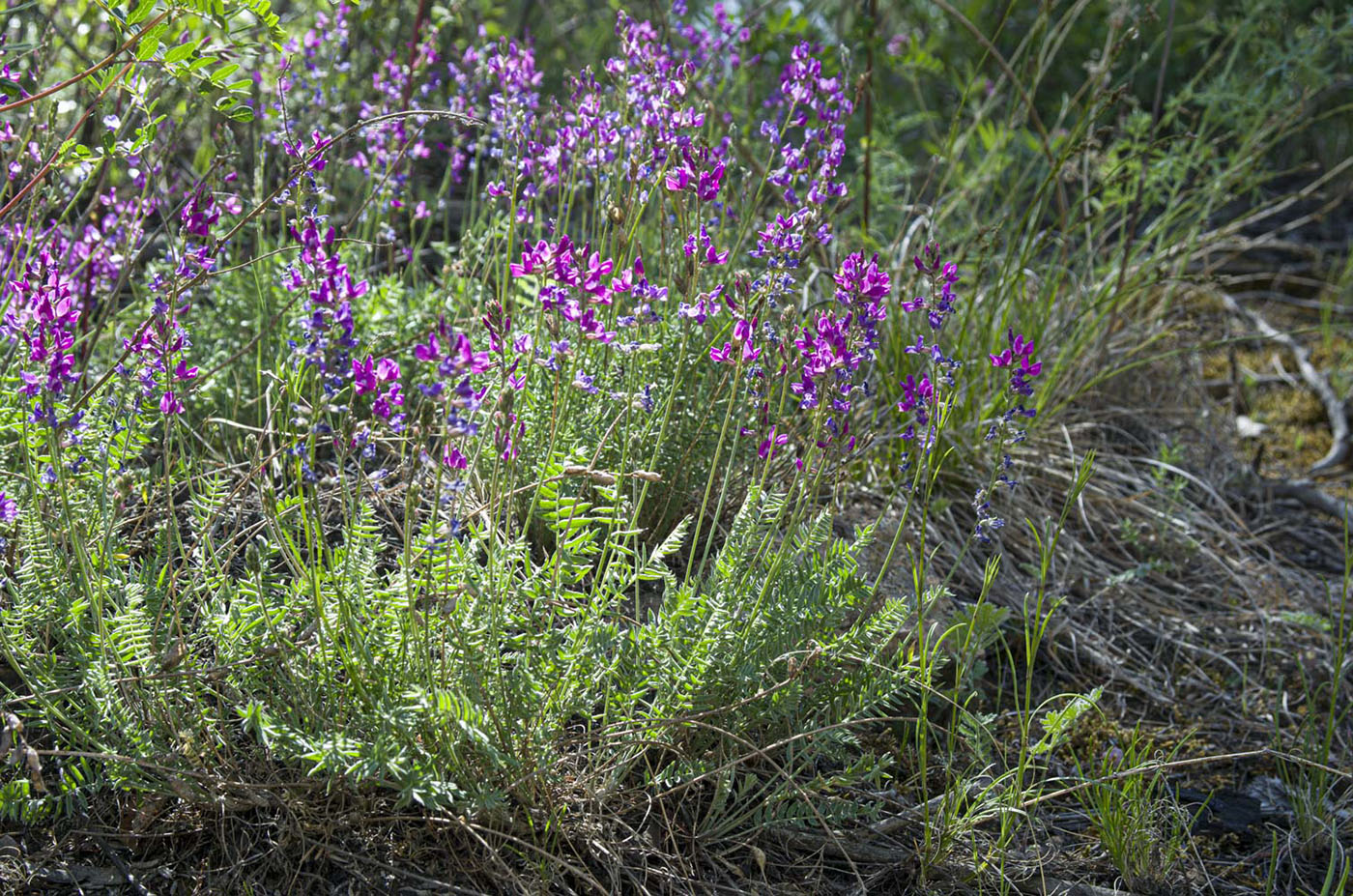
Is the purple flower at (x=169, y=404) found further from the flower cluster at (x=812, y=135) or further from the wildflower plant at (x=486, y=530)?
the flower cluster at (x=812, y=135)

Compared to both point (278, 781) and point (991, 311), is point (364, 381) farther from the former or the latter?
point (991, 311)

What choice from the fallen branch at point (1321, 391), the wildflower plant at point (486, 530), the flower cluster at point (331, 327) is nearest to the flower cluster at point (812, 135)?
the wildflower plant at point (486, 530)

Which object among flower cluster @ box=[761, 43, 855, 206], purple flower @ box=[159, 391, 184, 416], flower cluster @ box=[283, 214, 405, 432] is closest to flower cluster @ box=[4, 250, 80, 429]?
purple flower @ box=[159, 391, 184, 416]

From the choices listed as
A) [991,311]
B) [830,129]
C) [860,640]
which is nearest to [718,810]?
[860,640]

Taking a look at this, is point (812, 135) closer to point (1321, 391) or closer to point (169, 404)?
point (169, 404)

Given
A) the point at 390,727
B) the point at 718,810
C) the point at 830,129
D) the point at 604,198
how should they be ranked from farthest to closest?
the point at 604,198
the point at 830,129
the point at 718,810
the point at 390,727

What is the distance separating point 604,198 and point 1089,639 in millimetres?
1448

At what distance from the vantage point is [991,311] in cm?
298

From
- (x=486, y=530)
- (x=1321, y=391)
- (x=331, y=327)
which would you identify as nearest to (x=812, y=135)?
(x=486, y=530)

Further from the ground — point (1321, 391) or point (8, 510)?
point (8, 510)

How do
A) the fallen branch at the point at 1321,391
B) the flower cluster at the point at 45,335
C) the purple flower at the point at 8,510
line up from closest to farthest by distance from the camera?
the flower cluster at the point at 45,335, the purple flower at the point at 8,510, the fallen branch at the point at 1321,391

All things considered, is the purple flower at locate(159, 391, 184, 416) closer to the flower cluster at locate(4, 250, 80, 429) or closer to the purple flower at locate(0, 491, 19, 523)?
the flower cluster at locate(4, 250, 80, 429)

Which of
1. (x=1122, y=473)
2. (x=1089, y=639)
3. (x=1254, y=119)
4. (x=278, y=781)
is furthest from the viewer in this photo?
(x=1254, y=119)

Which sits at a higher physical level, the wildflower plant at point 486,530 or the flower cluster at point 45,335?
→ the flower cluster at point 45,335
